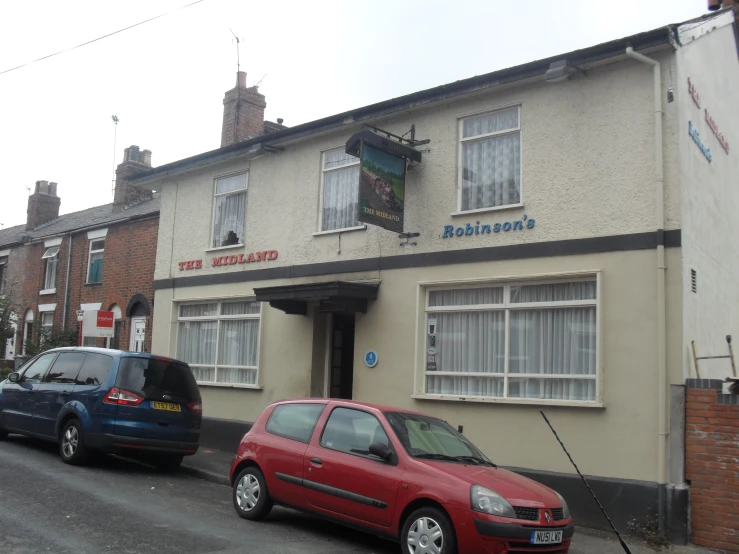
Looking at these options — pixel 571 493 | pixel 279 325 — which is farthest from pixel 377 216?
pixel 571 493

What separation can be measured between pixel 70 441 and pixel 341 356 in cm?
506

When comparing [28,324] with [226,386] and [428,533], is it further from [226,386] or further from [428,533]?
[428,533]

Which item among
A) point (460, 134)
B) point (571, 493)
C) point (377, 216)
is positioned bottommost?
point (571, 493)

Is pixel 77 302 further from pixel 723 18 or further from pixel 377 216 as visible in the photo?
pixel 723 18

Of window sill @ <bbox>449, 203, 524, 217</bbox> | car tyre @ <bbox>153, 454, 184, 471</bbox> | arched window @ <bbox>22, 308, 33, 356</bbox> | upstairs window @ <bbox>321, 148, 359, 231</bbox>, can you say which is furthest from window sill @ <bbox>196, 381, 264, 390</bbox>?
arched window @ <bbox>22, 308, 33, 356</bbox>

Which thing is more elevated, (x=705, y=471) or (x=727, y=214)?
(x=727, y=214)

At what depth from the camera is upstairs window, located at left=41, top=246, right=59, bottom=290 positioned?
24.0 metres

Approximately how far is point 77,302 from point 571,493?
1677cm

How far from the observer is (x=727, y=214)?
472 inches

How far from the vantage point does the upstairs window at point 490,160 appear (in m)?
11.3

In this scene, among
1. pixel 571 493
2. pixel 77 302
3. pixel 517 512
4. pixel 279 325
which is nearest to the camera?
pixel 517 512

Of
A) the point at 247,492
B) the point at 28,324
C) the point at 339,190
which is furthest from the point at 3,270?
the point at 247,492

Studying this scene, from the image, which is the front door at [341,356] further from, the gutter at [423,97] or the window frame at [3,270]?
the window frame at [3,270]

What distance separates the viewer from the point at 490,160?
1164cm
